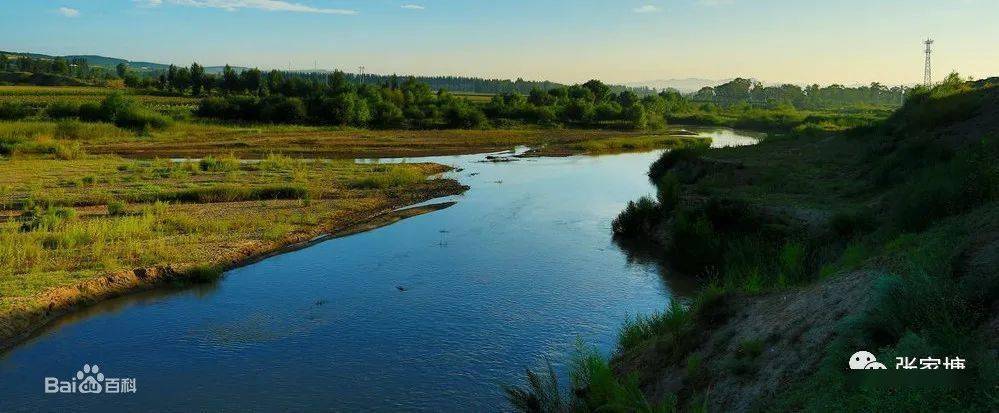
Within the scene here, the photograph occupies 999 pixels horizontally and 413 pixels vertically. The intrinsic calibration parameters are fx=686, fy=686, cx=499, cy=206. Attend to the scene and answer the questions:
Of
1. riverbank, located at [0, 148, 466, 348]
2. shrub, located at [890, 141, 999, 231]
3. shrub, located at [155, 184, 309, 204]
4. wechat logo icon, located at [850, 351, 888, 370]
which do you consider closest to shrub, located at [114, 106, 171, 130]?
riverbank, located at [0, 148, 466, 348]

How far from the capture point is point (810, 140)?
42.0 m

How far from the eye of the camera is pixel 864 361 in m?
6.77

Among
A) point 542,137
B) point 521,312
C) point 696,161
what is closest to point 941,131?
point 696,161

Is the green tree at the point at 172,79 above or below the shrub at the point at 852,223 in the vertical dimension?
above

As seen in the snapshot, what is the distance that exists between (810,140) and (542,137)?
3643cm

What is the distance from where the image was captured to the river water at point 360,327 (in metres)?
11.0

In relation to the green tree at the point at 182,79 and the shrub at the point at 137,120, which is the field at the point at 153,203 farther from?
the green tree at the point at 182,79

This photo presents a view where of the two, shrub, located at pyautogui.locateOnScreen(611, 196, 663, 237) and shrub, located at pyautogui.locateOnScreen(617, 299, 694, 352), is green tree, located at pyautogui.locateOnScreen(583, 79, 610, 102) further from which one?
shrub, located at pyautogui.locateOnScreen(617, 299, 694, 352)

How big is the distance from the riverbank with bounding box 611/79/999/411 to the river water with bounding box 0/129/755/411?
6.51ft

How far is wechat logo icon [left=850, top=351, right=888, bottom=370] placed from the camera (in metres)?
6.59

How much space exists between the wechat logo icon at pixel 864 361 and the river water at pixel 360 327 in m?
5.31

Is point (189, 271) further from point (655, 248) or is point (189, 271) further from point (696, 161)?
point (696, 161)

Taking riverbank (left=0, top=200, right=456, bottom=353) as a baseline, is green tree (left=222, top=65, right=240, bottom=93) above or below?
above

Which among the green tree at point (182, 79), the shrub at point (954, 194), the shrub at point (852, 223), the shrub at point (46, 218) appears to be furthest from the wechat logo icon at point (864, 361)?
the green tree at point (182, 79)
